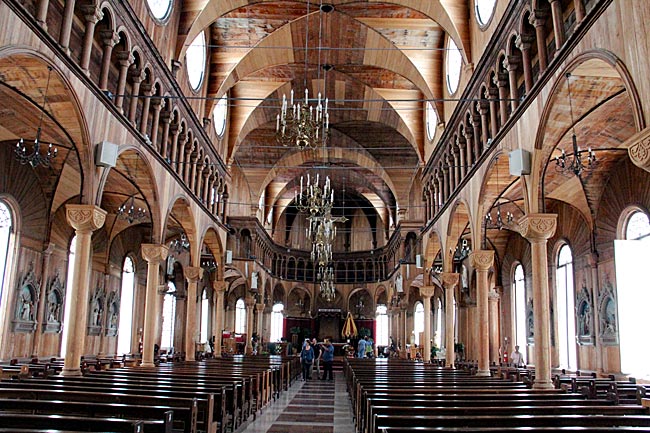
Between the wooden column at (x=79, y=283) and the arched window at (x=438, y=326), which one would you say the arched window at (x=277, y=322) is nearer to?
the arched window at (x=438, y=326)

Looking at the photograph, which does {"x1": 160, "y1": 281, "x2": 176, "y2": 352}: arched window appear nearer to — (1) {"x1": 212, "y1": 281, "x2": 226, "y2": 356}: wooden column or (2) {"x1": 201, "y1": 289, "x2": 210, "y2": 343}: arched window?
(2) {"x1": 201, "y1": 289, "x2": 210, "y2": 343}: arched window

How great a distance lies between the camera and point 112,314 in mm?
24938

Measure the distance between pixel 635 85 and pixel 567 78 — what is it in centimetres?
306

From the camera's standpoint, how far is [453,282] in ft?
72.1

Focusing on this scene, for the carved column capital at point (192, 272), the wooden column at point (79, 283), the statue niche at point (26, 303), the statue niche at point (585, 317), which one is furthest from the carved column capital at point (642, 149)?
the carved column capital at point (192, 272)

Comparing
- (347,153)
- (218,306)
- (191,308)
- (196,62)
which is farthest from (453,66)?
(218,306)

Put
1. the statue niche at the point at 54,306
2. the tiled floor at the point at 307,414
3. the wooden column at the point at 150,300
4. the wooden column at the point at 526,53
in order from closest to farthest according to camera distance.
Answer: the tiled floor at the point at 307,414 < the wooden column at the point at 526,53 < the wooden column at the point at 150,300 < the statue niche at the point at 54,306

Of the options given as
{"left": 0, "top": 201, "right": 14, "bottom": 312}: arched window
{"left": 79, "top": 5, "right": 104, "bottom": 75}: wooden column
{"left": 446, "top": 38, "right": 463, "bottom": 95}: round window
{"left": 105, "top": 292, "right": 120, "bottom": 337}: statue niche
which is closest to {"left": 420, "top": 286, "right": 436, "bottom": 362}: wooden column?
{"left": 446, "top": 38, "right": 463, "bottom": 95}: round window

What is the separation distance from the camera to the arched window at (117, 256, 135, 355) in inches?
1061

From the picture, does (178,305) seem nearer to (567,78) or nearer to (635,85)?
(567,78)

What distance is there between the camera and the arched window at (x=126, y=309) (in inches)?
1061

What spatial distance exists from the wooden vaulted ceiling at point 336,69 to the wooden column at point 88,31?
5162 millimetres

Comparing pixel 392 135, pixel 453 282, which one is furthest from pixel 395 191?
pixel 453 282

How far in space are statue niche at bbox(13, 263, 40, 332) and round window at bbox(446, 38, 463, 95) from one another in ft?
55.1
